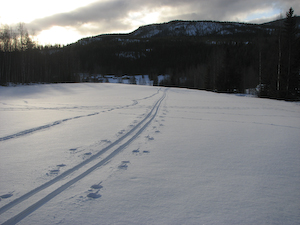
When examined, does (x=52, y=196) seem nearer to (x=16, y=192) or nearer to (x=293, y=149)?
(x=16, y=192)

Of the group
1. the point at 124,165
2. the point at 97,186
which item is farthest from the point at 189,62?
the point at 97,186

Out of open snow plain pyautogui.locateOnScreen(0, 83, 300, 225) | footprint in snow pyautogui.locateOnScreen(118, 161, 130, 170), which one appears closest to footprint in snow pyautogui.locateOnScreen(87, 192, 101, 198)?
open snow plain pyautogui.locateOnScreen(0, 83, 300, 225)

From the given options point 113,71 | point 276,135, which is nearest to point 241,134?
point 276,135

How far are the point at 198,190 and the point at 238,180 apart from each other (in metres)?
0.65

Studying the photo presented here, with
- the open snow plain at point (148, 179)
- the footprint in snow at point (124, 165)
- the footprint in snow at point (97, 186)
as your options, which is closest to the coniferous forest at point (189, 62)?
A: the open snow plain at point (148, 179)

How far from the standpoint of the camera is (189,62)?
340 feet

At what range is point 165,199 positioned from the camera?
206cm

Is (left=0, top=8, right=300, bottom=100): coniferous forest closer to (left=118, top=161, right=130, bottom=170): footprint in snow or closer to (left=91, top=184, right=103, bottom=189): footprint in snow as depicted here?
(left=118, top=161, right=130, bottom=170): footprint in snow

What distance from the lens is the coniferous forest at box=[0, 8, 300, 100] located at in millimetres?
19578

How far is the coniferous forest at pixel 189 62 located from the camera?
19578 millimetres

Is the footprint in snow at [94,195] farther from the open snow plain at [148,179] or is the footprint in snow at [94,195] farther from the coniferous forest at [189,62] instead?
the coniferous forest at [189,62]

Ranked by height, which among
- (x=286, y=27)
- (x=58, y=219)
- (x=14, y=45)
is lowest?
(x=58, y=219)

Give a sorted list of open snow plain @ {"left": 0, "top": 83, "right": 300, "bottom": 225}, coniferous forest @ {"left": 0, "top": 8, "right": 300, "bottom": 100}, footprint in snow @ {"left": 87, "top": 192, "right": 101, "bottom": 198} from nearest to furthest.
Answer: open snow plain @ {"left": 0, "top": 83, "right": 300, "bottom": 225}, footprint in snow @ {"left": 87, "top": 192, "right": 101, "bottom": 198}, coniferous forest @ {"left": 0, "top": 8, "right": 300, "bottom": 100}

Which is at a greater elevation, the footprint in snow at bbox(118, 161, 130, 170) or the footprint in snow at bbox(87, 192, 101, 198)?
the footprint in snow at bbox(118, 161, 130, 170)
